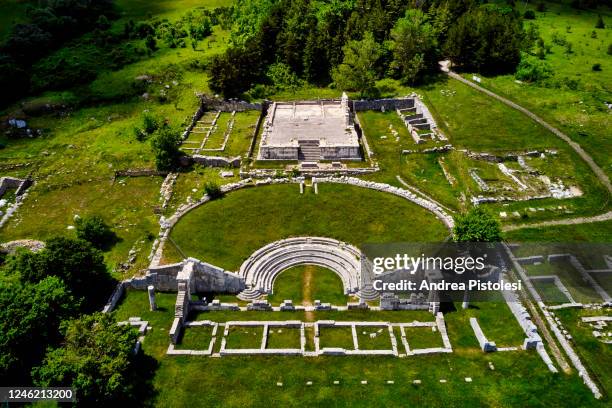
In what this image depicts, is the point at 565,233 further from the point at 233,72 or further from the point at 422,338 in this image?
the point at 233,72

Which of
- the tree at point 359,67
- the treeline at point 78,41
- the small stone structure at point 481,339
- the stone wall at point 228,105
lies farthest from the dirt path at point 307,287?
the treeline at point 78,41

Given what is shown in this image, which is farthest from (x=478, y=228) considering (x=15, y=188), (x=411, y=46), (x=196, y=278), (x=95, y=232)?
(x=15, y=188)

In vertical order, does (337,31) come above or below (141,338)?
above

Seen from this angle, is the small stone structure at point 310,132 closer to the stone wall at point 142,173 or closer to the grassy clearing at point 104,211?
the stone wall at point 142,173

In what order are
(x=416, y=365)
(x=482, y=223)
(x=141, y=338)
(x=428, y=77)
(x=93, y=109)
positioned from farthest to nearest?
(x=428, y=77), (x=93, y=109), (x=482, y=223), (x=141, y=338), (x=416, y=365)

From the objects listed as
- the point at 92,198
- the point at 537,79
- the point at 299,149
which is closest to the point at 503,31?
the point at 537,79

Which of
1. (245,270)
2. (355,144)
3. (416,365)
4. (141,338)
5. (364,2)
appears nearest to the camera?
(416,365)

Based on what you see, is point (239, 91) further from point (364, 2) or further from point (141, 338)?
point (141, 338)
